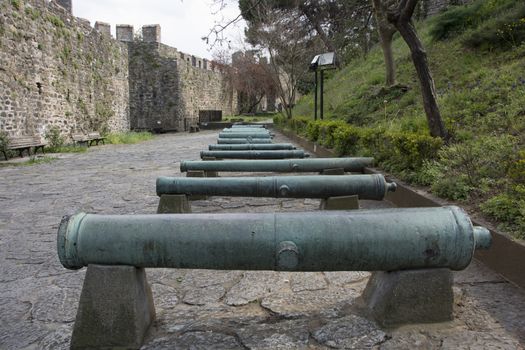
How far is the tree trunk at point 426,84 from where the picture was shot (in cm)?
525

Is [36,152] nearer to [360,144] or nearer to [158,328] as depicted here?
[360,144]

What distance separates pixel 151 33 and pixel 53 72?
11758 millimetres

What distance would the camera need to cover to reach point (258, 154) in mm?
6152

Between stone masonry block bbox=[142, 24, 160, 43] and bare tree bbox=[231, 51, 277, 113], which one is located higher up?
stone masonry block bbox=[142, 24, 160, 43]

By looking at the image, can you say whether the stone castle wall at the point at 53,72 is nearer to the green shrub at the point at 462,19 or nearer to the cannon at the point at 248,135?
the cannon at the point at 248,135

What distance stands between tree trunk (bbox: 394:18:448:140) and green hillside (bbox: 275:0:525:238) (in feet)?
0.69

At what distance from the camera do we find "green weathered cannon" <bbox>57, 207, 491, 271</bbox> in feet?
6.00

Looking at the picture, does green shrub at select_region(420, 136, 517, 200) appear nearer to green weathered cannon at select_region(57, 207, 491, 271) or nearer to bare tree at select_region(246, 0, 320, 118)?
green weathered cannon at select_region(57, 207, 491, 271)

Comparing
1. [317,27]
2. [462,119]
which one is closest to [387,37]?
[462,119]

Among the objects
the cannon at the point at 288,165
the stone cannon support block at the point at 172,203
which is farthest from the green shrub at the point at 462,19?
the stone cannon support block at the point at 172,203

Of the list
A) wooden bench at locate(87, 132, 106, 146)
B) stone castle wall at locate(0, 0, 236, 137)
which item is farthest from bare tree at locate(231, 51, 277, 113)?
wooden bench at locate(87, 132, 106, 146)

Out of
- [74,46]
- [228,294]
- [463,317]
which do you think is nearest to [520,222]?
[463,317]

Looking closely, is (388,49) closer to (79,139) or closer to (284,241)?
(79,139)

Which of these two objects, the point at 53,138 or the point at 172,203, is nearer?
the point at 172,203
